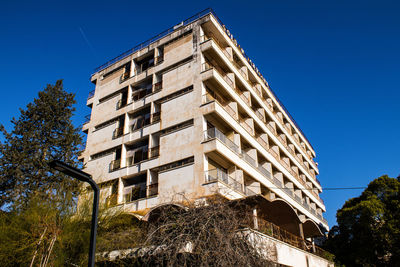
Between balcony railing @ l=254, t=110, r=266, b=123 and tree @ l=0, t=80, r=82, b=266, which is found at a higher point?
balcony railing @ l=254, t=110, r=266, b=123

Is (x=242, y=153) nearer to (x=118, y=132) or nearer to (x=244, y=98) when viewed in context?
(x=244, y=98)

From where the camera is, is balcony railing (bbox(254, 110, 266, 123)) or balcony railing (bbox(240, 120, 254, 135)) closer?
balcony railing (bbox(240, 120, 254, 135))

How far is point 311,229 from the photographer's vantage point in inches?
965

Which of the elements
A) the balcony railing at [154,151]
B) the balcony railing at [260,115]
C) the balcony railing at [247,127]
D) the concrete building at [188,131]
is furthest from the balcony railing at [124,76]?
the balcony railing at [260,115]

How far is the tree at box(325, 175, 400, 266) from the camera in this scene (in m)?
27.0

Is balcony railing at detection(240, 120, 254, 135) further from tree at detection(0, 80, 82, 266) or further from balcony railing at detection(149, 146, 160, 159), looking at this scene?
tree at detection(0, 80, 82, 266)

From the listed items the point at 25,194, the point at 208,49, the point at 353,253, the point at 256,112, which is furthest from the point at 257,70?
the point at 25,194

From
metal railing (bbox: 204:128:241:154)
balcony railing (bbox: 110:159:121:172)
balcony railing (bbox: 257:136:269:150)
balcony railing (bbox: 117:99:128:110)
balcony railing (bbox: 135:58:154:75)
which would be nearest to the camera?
metal railing (bbox: 204:128:241:154)

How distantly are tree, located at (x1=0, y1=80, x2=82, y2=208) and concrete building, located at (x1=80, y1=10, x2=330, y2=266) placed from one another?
296 cm

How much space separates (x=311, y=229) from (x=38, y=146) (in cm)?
2182

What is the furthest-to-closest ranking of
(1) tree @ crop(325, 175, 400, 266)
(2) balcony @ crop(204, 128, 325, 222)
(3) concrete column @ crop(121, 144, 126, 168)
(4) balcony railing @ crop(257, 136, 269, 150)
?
1. (4) balcony railing @ crop(257, 136, 269, 150)
2. (3) concrete column @ crop(121, 144, 126, 168)
3. (1) tree @ crop(325, 175, 400, 266)
4. (2) balcony @ crop(204, 128, 325, 222)

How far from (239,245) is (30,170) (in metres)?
18.3

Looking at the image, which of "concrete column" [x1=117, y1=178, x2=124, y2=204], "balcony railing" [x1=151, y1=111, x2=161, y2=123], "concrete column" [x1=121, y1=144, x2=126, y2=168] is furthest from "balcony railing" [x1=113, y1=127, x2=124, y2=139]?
"concrete column" [x1=117, y1=178, x2=124, y2=204]

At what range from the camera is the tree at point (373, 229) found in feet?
88.7
